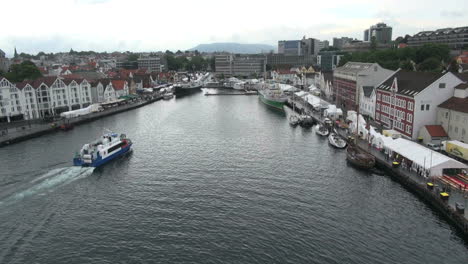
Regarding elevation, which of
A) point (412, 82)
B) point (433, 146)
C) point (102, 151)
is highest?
point (412, 82)

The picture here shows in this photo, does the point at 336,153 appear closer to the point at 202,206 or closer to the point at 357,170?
the point at 357,170

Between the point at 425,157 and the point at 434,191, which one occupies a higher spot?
the point at 425,157

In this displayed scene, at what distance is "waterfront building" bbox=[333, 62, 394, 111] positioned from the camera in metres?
62.5

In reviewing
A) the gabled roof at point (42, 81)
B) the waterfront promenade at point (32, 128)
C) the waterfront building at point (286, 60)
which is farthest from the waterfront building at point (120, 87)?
the waterfront building at point (286, 60)

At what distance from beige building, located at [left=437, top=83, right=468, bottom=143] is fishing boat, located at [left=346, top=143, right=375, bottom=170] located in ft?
31.3

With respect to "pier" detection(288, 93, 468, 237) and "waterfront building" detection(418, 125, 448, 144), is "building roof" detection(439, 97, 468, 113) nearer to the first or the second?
"waterfront building" detection(418, 125, 448, 144)

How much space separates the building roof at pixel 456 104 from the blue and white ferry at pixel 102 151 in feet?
125

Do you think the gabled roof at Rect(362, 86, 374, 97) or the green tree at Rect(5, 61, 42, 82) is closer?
the gabled roof at Rect(362, 86, 374, 97)

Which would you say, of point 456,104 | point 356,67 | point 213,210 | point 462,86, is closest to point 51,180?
point 213,210

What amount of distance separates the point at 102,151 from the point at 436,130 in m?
37.4

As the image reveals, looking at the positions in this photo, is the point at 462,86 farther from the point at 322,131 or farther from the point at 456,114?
the point at 322,131

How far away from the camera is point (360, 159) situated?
36.1 metres

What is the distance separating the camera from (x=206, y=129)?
58.2m

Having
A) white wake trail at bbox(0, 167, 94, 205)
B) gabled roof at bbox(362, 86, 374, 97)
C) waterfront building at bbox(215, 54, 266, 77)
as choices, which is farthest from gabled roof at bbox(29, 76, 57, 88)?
waterfront building at bbox(215, 54, 266, 77)
